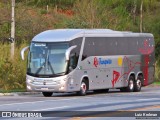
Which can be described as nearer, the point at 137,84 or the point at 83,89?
the point at 83,89

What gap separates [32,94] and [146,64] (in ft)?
26.1

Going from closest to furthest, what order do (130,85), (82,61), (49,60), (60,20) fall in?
1. (49,60)
2. (82,61)
3. (130,85)
4. (60,20)

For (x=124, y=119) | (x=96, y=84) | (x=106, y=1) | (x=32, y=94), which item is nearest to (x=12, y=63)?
(x=32, y=94)

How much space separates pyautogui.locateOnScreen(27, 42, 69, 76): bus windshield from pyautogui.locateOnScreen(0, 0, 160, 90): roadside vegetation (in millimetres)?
5669

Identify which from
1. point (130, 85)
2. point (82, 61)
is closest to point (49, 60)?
point (82, 61)

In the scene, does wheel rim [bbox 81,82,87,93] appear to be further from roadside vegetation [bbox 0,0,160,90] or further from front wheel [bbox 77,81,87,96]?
roadside vegetation [bbox 0,0,160,90]

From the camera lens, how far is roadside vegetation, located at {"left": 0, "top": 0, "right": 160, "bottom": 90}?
4081 cm

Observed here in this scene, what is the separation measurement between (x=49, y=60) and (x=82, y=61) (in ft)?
6.23

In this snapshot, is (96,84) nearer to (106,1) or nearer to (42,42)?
(42,42)

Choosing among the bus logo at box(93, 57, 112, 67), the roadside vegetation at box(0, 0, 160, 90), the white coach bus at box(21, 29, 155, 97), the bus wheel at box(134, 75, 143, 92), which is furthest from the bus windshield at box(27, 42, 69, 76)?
the bus wheel at box(134, 75, 143, 92)

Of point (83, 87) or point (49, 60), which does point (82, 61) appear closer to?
point (83, 87)

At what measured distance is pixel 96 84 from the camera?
36688 mm

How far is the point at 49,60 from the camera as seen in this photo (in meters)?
34.2

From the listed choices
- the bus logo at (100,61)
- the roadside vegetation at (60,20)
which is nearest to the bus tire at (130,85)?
the bus logo at (100,61)
